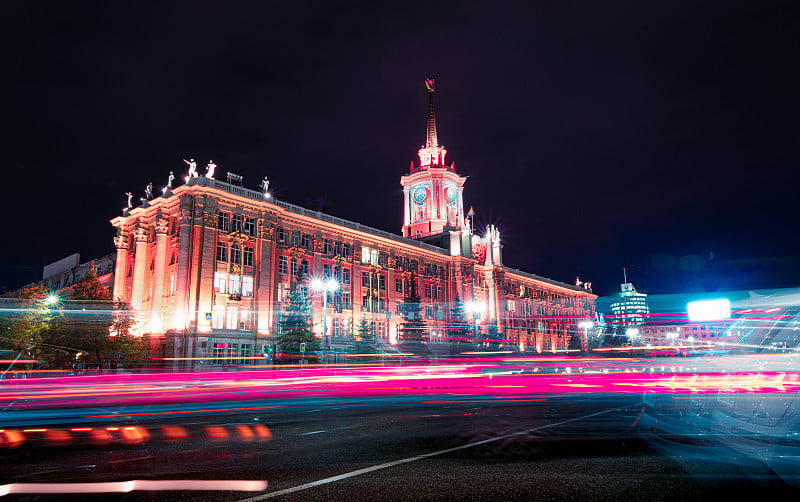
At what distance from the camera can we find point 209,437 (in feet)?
34.0

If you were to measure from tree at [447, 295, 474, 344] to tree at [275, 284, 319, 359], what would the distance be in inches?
948

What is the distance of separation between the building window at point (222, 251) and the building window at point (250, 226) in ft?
9.42

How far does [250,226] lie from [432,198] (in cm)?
4158

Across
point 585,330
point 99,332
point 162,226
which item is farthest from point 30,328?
point 585,330

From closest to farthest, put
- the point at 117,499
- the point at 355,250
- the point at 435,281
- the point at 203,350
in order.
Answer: the point at 117,499, the point at 203,350, the point at 355,250, the point at 435,281

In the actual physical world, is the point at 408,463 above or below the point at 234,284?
below

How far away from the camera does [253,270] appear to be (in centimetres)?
4959

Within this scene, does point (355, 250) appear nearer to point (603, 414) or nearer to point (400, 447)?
point (603, 414)

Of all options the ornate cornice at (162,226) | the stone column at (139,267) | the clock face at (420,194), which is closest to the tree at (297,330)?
the ornate cornice at (162,226)

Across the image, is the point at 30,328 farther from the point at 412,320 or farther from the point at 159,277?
the point at 412,320

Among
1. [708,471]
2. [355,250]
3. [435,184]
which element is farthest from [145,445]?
[435,184]

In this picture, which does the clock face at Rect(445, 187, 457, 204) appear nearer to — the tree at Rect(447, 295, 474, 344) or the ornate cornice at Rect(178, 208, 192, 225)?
the tree at Rect(447, 295, 474, 344)

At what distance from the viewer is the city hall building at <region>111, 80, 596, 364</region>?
45250 millimetres

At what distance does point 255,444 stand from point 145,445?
200 centimetres
